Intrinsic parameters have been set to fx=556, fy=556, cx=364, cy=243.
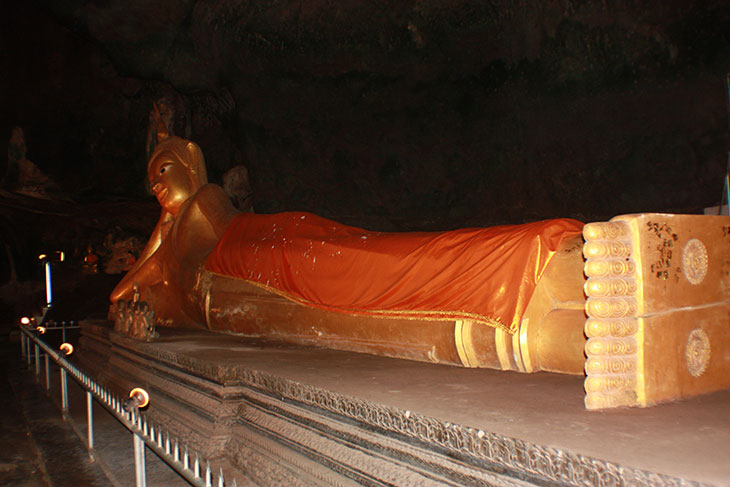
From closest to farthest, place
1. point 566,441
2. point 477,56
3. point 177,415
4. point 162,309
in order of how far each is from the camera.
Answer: point 566,441 → point 177,415 → point 162,309 → point 477,56

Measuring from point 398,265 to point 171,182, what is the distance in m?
2.68

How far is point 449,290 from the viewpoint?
229 centimetres

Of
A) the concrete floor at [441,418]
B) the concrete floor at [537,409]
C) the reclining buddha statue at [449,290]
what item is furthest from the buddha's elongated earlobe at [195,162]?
the concrete floor at [537,409]

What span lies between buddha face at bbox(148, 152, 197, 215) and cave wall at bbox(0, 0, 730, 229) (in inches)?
130

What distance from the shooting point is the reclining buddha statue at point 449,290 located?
1580 mm

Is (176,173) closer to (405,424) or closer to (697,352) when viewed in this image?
(405,424)

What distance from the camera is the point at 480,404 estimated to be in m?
1.68

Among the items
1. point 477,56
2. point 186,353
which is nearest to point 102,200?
point 477,56

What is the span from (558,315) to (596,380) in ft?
1.78

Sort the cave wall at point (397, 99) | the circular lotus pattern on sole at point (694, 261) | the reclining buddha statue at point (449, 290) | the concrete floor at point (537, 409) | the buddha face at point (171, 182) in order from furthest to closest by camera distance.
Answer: the cave wall at point (397, 99) → the buddha face at point (171, 182) → the circular lotus pattern on sole at point (694, 261) → the reclining buddha statue at point (449, 290) → the concrete floor at point (537, 409)

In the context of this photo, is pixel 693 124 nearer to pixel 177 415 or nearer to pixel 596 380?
pixel 596 380

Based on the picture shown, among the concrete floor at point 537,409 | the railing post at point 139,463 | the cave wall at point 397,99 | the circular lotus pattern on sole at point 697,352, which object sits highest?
the cave wall at point 397,99

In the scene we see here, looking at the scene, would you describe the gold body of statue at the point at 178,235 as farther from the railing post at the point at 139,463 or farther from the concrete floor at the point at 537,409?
the railing post at the point at 139,463

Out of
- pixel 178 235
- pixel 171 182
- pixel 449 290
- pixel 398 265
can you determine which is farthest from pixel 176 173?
pixel 449 290
